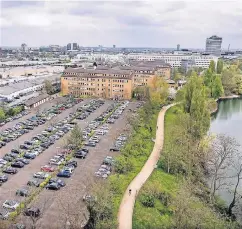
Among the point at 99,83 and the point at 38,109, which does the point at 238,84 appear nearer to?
the point at 99,83

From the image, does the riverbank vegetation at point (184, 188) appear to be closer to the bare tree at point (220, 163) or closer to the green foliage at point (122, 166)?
the bare tree at point (220, 163)

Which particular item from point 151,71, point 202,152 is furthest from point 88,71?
point 202,152

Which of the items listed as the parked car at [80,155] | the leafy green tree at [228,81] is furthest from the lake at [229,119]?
the parked car at [80,155]

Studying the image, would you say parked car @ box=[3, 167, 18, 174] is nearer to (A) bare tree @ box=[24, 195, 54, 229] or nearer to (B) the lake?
(A) bare tree @ box=[24, 195, 54, 229]

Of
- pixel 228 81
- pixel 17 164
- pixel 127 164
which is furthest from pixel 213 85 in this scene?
pixel 17 164

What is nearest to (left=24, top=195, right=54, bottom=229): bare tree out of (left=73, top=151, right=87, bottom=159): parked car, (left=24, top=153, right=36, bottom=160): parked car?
(left=73, top=151, right=87, bottom=159): parked car

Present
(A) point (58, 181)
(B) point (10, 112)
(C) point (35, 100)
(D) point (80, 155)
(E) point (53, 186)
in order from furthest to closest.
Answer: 1. (C) point (35, 100)
2. (B) point (10, 112)
3. (D) point (80, 155)
4. (A) point (58, 181)
5. (E) point (53, 186)

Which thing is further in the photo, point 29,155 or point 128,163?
point 29,155
